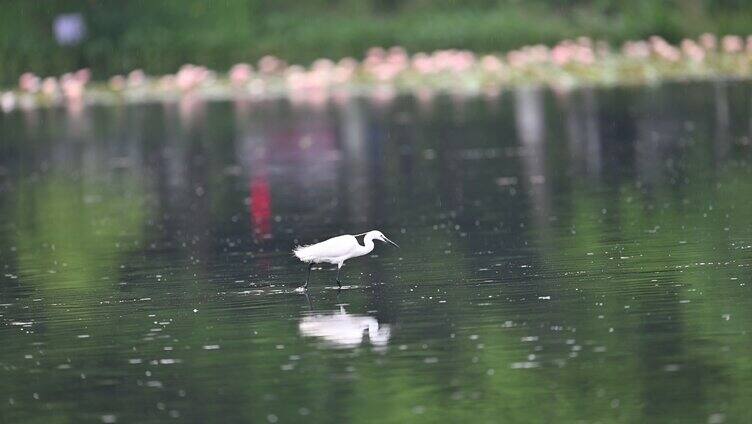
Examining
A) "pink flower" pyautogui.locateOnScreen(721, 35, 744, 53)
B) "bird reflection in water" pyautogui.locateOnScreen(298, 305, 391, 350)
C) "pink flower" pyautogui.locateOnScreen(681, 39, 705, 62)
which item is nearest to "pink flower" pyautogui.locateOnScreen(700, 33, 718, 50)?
"pink flower" pyautogui.locateOnScreen(681, 39, 705, 62)

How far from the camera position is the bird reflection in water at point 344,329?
619 inches

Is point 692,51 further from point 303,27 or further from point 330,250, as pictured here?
point 330,250

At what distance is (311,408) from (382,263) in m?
7.94

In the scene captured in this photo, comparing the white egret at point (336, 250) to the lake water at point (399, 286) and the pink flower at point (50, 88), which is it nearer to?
the lake water at point (399, 286)

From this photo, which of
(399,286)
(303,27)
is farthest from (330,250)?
(303,27)

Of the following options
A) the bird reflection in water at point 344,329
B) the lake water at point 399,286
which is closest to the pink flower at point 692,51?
the lake water at point 399,286

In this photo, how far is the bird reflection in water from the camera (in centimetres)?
1571

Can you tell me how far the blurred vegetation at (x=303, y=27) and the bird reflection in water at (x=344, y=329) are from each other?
55994mm

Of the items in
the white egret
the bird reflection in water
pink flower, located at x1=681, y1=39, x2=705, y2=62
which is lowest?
the bird reflection in water

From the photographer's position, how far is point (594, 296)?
1731 centimetres

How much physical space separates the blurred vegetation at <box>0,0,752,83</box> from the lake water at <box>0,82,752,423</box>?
114 ft

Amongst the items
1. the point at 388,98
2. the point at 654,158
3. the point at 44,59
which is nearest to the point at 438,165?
the point at 654,158

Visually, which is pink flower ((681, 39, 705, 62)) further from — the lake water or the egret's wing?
the egret's wing

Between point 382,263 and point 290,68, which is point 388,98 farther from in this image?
point 382,263
